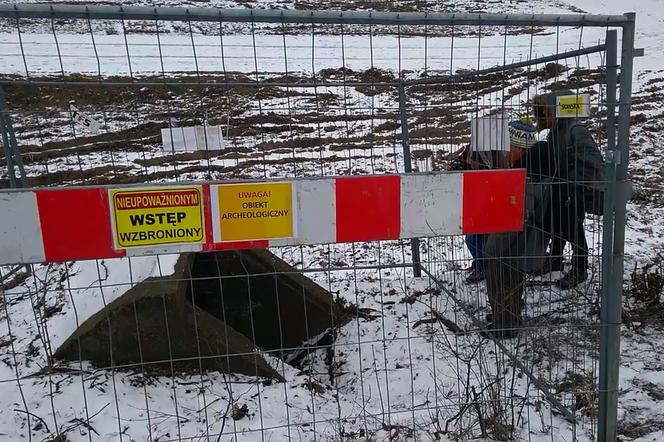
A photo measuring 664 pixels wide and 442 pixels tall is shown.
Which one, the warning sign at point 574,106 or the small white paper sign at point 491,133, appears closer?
the warning sign at point 574,106

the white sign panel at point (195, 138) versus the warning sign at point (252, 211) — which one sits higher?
the white sign panel at point (195, 138)

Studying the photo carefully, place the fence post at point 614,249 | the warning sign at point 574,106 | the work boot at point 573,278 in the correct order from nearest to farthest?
the fence post at point 614,249 < the warning sign at point 574,106 < the work boot at point 573,278

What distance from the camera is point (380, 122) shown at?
1440 centimetres

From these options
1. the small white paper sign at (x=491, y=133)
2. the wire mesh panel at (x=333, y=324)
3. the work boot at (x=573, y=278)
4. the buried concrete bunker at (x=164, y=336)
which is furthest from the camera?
the work boot at (x=573, y=278)

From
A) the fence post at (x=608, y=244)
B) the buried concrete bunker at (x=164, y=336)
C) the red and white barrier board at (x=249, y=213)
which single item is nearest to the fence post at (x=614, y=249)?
the fence post at (x=608, y=244)

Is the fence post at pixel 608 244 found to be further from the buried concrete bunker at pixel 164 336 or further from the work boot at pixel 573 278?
the buried concrete bunker at pixel 164 336

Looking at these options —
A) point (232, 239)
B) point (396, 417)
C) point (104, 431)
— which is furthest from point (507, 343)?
point (104, 431)

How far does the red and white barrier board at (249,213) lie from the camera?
2436 millimetres

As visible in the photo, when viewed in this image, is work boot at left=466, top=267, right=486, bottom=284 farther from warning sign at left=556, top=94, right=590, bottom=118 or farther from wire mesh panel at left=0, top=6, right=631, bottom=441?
warning sign at left=556, top=94, right=590, bottom=118

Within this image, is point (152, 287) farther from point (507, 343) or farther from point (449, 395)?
point (507, 343)

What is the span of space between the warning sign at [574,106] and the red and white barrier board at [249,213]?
0.38 m

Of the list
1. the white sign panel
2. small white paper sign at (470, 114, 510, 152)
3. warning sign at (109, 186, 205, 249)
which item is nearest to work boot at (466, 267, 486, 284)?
small white paper sign at (470, 114, 510, 152)

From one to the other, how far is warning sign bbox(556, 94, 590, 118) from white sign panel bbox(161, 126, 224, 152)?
1756 millimetres

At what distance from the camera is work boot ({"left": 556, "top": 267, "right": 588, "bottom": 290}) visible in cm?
405
